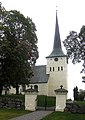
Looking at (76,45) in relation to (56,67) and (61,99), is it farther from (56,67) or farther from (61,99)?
(56,67)

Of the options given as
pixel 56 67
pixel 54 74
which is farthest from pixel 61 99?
pixel 56 67

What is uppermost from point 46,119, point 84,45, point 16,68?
point 84,45

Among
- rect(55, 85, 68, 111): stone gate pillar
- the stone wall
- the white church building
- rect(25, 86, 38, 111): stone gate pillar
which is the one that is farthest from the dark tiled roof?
rect(55, 85, 68, 111): stone gate pillar

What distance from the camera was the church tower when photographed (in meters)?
75.8

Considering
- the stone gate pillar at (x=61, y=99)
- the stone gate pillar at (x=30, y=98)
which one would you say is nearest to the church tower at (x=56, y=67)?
the stone gate pillar at (x=30, y=98)

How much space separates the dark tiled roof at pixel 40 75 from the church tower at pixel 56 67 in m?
1.23

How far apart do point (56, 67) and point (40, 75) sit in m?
4.50

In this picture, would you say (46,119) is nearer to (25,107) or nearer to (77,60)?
(25,107)

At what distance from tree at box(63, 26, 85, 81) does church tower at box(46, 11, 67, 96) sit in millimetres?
32368

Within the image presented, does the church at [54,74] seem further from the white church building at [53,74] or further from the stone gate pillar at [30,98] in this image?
the stone gate pillar at [30,98]

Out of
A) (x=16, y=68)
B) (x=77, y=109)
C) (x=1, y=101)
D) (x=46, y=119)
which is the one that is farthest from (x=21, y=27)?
(x=46, y=119)

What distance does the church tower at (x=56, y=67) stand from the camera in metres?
75.8

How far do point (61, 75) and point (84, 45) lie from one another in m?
35.3

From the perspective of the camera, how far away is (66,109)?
25672 millimetres
